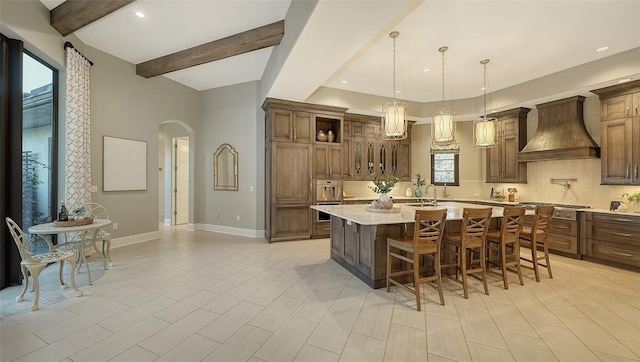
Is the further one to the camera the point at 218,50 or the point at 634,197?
the point at 218,50

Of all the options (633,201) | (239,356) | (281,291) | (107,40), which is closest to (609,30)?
(633,201)

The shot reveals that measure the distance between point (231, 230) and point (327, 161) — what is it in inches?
109

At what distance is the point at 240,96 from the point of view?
6.20m

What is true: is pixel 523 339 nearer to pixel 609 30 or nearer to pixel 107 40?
pixel 609 30

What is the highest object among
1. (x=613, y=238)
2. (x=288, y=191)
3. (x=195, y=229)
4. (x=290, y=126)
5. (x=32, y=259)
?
(x=290, y=126)

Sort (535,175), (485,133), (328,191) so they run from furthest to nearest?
(328,191)
(535,175)
(485,133)

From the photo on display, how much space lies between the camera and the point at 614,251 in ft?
13.1

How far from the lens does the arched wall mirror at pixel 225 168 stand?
626 centimetres

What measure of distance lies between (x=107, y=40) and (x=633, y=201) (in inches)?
342

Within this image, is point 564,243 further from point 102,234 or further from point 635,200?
point 102,234

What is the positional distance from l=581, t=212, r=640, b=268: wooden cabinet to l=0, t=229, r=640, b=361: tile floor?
0.82 feet

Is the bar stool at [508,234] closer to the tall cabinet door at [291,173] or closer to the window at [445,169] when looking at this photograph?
the tall cabinet door at [291,173]

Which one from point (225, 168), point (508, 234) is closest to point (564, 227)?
point (508, 234)

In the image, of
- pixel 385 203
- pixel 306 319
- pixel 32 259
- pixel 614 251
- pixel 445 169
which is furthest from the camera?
pixel 445 169
